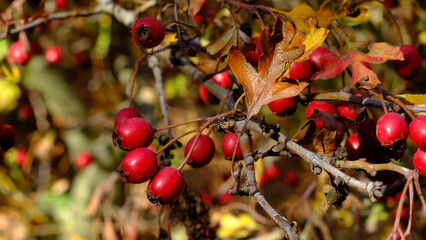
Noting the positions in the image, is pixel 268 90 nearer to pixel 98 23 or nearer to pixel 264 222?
pixel 264 222

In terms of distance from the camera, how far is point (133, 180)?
944 mm

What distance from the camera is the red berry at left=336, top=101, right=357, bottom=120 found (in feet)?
3.41

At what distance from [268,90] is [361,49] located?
15.4 inches

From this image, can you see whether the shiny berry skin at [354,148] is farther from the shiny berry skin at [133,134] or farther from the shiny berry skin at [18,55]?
the shiny berry skin at [18,55]

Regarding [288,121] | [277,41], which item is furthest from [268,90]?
[288,121]

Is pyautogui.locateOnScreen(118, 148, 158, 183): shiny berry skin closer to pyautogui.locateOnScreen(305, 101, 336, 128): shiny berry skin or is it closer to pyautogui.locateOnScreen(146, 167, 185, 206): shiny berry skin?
pyautogui.locateOnScreen(146, 167, 185, 206): shiny berry skin

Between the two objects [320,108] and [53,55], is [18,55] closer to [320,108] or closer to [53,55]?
[53,55]

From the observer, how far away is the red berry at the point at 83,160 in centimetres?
303

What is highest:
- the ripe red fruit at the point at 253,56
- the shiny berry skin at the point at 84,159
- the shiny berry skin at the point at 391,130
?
the ripe red fruit at the point at 253,56

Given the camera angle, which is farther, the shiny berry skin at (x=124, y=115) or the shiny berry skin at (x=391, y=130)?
the shiny berry skin at (x=124, y=115)

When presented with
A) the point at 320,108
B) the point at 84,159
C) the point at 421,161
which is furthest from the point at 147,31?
the point at 84,159

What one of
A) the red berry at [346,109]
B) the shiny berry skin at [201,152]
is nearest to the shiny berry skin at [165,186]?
the shiny berry skin at [201,152]

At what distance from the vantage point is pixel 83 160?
9.95 feet

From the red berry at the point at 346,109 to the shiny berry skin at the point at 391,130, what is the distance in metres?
0.17
